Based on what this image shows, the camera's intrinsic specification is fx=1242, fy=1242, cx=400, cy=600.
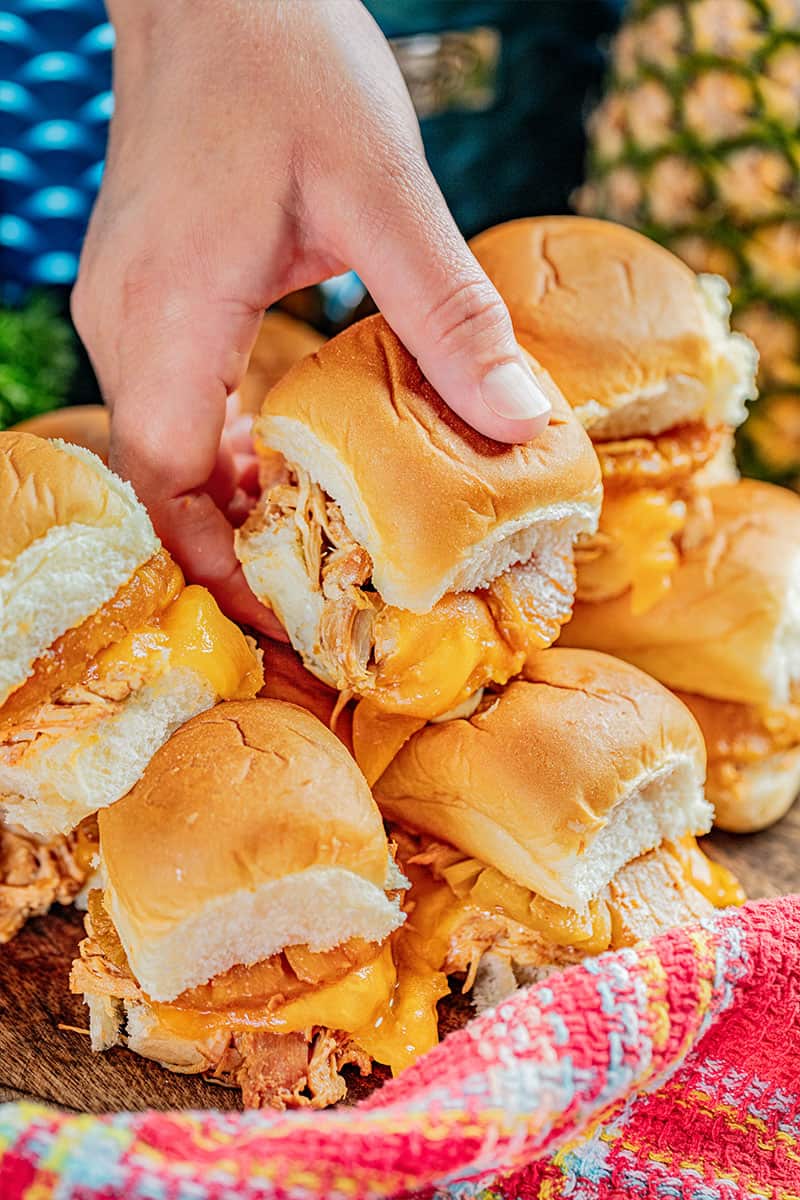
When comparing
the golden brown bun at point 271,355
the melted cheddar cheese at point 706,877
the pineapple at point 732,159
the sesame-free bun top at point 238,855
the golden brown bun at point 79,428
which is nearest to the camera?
the sesame-free bun top at point 238,855

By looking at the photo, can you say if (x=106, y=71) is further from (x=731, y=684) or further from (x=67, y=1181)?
(x=67, y=1181)

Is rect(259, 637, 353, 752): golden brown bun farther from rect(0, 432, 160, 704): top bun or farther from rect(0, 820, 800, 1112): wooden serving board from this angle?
rect(0, 820, 800, 1112): wooden serving board

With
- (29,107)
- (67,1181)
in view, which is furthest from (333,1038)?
(29,107)

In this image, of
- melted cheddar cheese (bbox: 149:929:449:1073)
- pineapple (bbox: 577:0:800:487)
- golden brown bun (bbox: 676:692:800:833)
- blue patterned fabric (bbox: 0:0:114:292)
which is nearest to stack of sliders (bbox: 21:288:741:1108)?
melted cheddar cheese (bbox: 149:929:449:1073)

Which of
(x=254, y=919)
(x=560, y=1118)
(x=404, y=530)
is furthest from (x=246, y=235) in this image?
(x=560, y=1118)

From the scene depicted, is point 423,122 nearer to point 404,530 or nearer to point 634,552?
point 634,552

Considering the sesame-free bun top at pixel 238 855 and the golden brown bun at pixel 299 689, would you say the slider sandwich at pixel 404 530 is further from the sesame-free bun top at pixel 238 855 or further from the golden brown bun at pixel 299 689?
the sesame-free bun top at pixel 238 855

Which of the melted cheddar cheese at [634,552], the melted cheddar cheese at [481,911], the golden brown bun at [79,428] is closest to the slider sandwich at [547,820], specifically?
the melted cheddar cheese at [481,911]
